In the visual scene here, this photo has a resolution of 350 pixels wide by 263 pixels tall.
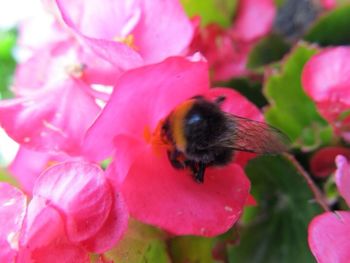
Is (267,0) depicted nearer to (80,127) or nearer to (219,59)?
(219,59)

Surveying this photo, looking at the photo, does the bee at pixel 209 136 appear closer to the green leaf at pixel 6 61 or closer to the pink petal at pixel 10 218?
the pink petal at pixel 10 218

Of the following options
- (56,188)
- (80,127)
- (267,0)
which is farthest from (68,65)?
(267,0)

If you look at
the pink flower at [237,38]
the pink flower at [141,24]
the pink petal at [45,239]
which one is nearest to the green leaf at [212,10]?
the pink flower at [237,38]

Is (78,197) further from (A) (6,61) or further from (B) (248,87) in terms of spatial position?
(A) (6,61)

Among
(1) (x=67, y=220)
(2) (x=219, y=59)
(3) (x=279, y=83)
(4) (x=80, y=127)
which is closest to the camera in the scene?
(1) (x=67, y=220)

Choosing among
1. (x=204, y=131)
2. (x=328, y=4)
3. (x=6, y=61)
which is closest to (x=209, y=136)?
(x=204, y=131)

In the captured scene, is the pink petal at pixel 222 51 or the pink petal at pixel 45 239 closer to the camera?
the pink petal at pixel 45 239

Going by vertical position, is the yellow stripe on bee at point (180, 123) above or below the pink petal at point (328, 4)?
above

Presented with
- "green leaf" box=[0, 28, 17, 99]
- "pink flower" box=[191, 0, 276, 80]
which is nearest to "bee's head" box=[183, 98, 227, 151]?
"pink flower" box=[191, 0, 276, 80]
